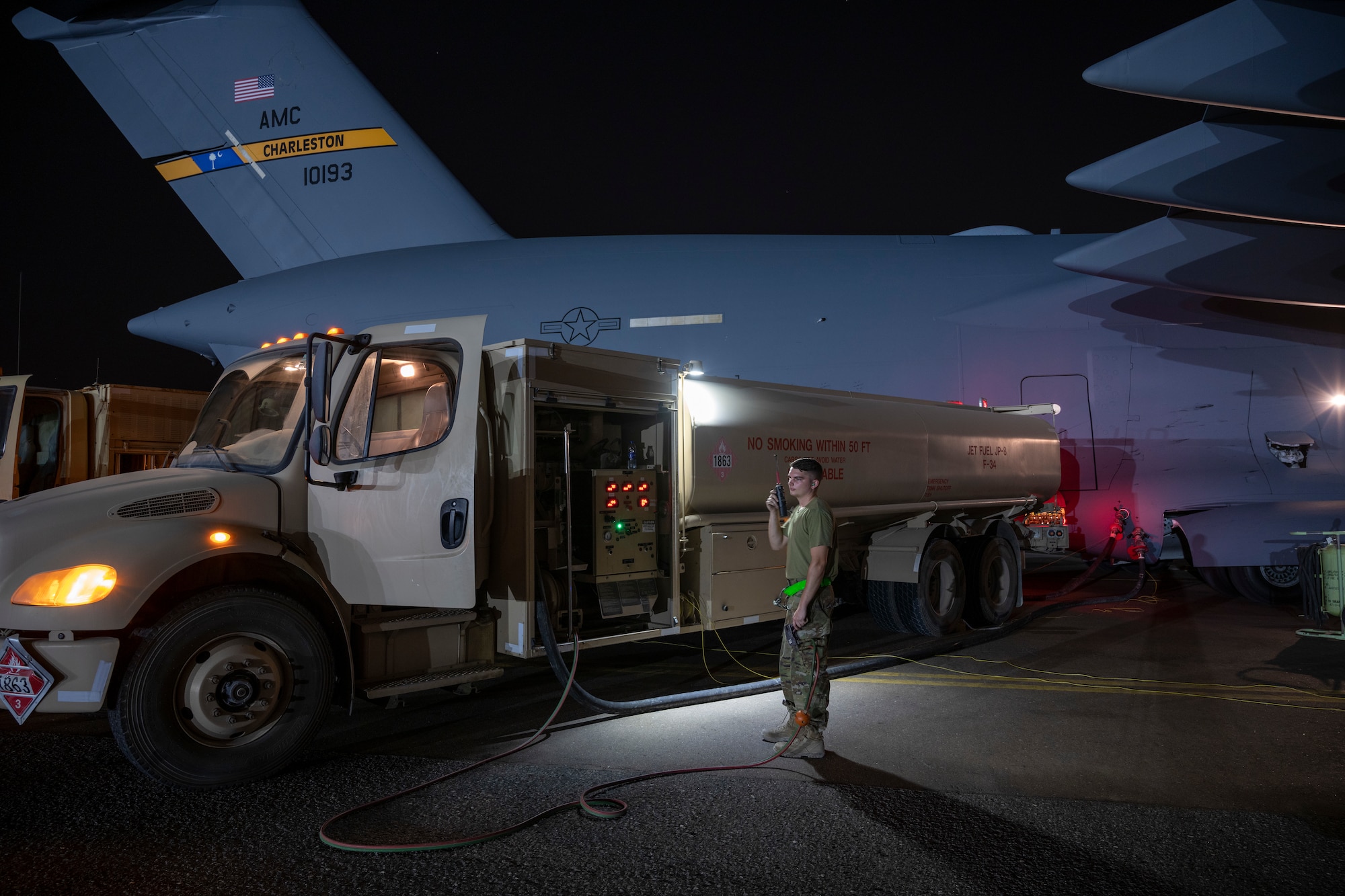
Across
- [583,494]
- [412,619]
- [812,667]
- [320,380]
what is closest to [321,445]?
[320,380]

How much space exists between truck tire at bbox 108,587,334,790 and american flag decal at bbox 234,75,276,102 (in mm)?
13040

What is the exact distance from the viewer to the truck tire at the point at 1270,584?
37.2 feet

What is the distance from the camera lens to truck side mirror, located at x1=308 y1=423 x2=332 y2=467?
5.12 meters

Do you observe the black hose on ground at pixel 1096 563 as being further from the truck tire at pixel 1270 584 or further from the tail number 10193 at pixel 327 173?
the tail number 10193 at pixel 327 173

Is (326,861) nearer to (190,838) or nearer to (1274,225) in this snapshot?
(190,838)

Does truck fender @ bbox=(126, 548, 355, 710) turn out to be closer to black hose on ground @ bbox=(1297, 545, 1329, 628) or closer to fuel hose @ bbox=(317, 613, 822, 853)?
fuel hose @ bbox=(317, 613, 822, 853)

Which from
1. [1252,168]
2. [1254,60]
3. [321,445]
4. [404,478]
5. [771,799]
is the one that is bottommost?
[771,799]

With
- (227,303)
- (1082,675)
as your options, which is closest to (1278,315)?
(1082,675)

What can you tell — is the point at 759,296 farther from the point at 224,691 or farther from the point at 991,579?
the point at 224,691

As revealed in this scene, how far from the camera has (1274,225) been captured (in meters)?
9.95

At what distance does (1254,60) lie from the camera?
745 centimetres

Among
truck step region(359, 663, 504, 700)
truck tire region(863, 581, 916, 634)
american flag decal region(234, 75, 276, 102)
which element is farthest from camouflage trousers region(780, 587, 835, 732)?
american flag decal region(234, 75, 276, 102)

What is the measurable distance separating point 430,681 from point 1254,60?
346 inches

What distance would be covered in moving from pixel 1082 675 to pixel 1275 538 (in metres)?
5.31
